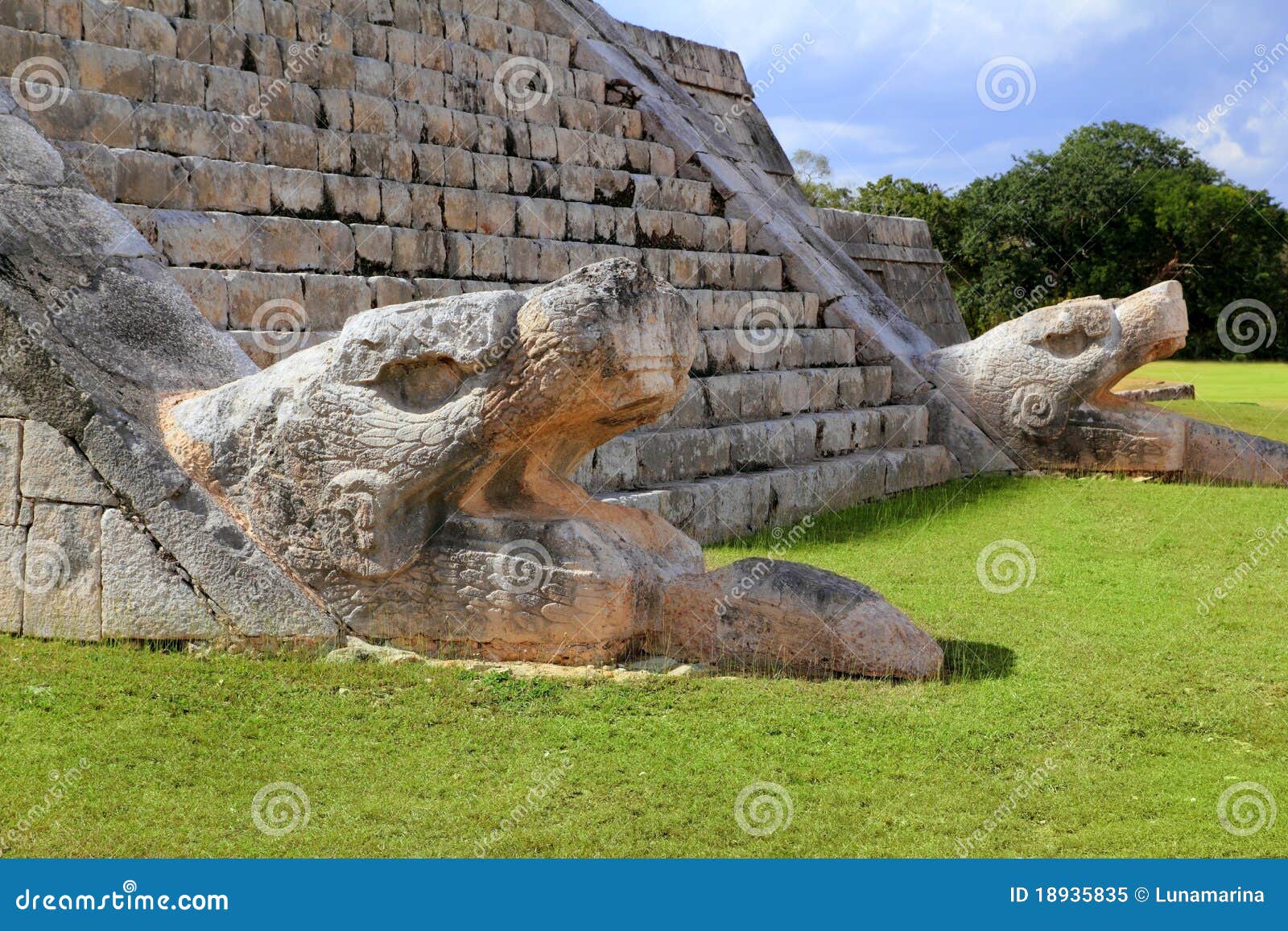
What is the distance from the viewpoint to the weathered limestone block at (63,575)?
556 cm

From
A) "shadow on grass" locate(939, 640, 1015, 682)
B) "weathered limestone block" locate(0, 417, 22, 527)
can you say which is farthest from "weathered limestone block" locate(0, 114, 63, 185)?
"shadow on grass" locate(939, 640, 1015, 682)

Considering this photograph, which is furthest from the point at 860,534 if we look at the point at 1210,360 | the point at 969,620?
the point at 1210,360

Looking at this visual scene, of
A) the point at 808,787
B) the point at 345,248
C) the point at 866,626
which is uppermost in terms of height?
the point at 345,248

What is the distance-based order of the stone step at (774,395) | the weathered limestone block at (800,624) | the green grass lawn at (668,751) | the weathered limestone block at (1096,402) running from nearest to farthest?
the green grass lawn at (668,751), the weathered limestone block at (800,624), the stone step at (774,395), the weathered limestone block at (1096,402)

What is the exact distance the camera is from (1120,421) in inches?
439

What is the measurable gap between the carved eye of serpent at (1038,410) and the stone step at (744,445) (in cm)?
78

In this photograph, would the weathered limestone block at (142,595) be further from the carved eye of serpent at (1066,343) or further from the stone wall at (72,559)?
the carved eye of serpent at (1066,343)

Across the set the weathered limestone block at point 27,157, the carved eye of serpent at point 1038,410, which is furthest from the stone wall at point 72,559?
the carved eye of serpent at point 1038,410

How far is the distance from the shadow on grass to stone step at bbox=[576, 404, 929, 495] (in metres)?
2.76

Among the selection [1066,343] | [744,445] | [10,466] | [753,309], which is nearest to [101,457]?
[10,466]

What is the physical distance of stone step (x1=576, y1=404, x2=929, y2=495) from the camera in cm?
812

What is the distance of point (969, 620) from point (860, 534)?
235 centimetres

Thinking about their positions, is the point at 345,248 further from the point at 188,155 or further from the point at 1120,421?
the point at 1120,421

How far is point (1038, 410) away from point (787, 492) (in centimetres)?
328
